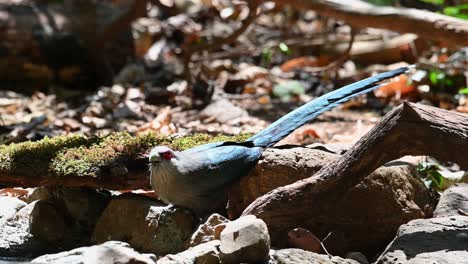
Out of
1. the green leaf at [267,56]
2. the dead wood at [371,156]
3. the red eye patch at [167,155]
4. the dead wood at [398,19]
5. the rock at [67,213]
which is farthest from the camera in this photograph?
the green leaf at [267,56]

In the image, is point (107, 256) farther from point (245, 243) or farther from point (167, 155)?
point (167, 155)

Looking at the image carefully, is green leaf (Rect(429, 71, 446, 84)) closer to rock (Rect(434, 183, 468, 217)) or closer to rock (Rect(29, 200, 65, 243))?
rock (Rect(434, 183, 468, 217))

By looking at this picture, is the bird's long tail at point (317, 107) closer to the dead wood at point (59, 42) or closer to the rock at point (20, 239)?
the rock at point (20, 239)

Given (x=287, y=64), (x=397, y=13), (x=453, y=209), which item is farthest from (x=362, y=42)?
(x=453, y=209)

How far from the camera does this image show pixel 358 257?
2.94 metres

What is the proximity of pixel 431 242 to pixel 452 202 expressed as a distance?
0.44m

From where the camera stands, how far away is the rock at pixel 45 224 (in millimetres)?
3301

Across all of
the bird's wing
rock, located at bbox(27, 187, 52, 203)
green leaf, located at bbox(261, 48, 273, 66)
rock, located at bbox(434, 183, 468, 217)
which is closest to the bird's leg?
the bird's wing

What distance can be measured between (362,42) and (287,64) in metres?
0.96

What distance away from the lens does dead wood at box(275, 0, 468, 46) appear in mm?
4570

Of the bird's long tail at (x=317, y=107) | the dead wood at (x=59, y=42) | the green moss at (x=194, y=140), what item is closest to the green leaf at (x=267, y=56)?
the dead wood at (x=59, y=42)

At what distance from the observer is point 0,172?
3.30 metres

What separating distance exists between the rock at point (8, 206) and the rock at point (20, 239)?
0.08 feet

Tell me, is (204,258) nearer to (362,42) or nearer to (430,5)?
(362,42)
